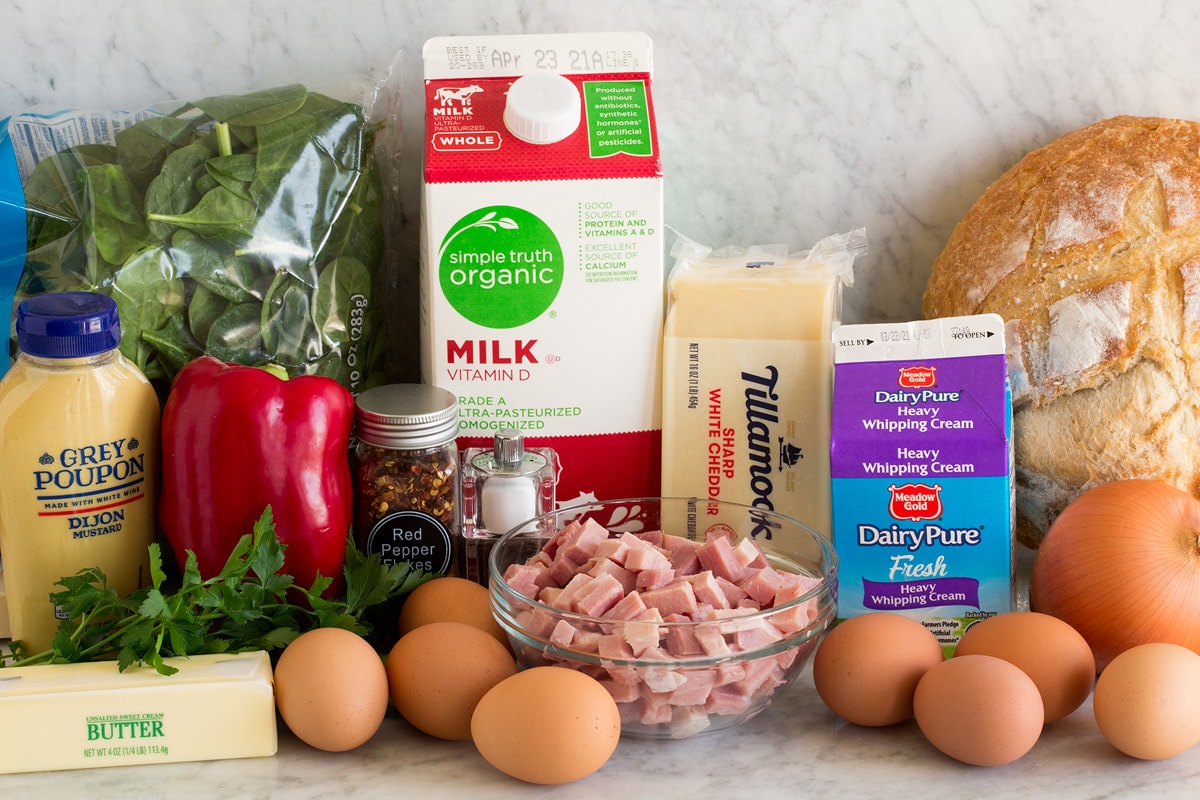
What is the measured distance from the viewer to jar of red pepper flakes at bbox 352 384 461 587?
3.49 feet

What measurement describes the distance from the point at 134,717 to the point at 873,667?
569 mm

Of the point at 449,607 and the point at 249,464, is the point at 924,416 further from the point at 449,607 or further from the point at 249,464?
the point at 249,464

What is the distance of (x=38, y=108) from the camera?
48.5 inches

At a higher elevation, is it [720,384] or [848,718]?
[720,384]

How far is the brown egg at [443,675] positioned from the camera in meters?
0.90

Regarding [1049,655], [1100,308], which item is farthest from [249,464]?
[1100,308]

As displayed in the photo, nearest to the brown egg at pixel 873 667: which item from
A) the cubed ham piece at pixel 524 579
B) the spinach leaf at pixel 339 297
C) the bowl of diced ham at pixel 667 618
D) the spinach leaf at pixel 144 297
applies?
the bowl of diced ham at pixel 667 618

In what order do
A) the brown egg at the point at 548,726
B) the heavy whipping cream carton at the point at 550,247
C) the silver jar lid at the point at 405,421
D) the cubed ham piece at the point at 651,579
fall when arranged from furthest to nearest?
the heavy whipping cream carton at the point at 550,247 → the silver jar lid at the point at 405,421 → the cubed ham piece at the point at 651,579 → the brown egg at the point at 548,726

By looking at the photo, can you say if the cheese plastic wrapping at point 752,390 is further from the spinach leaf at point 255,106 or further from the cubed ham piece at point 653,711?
the spinach leaf at point 255,106

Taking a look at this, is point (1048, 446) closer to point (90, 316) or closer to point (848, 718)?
point (848, 718)

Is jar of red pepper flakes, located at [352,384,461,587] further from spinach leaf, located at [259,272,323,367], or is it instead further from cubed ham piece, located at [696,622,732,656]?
cubed ham piece, located at [696,622,732,656]

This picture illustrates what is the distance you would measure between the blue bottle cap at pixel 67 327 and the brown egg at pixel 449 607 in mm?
339

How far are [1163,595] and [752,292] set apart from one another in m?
0.46

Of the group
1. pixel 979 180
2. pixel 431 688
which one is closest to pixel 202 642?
pixel 431 688
